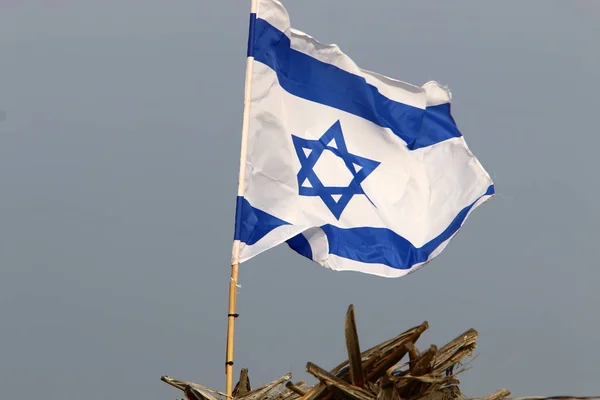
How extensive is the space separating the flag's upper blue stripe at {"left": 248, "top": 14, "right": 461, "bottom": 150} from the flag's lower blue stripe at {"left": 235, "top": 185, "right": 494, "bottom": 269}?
2.20 meters

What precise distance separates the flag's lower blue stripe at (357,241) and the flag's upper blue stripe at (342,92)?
7.21ft

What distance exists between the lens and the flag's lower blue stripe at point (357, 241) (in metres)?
18.4

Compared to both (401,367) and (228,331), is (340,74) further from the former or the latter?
(401,367)

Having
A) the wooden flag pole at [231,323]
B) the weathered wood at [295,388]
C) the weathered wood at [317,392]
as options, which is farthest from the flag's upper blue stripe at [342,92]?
the weathered wood at [317,392]

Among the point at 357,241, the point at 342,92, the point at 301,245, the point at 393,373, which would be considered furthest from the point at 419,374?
the point at 342,92

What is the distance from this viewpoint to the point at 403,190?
69.8ft

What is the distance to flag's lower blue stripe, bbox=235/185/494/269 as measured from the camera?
1844cm

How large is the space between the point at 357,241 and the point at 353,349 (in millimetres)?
6800

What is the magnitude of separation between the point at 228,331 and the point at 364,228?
387 cm

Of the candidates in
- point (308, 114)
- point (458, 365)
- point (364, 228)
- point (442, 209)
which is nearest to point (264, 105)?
point (308, 114)

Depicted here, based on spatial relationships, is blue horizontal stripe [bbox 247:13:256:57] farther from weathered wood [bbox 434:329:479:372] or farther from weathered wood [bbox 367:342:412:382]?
weathered wood [bbox 367:342:412:382]

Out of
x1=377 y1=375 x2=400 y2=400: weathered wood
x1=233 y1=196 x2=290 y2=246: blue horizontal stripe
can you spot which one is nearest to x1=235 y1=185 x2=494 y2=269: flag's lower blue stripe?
x1=233 y1=196 x2=290 y2=246: blue horizontal stripe

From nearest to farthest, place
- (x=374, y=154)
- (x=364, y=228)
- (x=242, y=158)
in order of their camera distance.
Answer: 1. (x=242, y=158)
2. (x=364, y=228)
3. (x=374, y=154)

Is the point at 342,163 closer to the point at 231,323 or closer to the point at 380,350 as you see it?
Result: the point at 231,323
